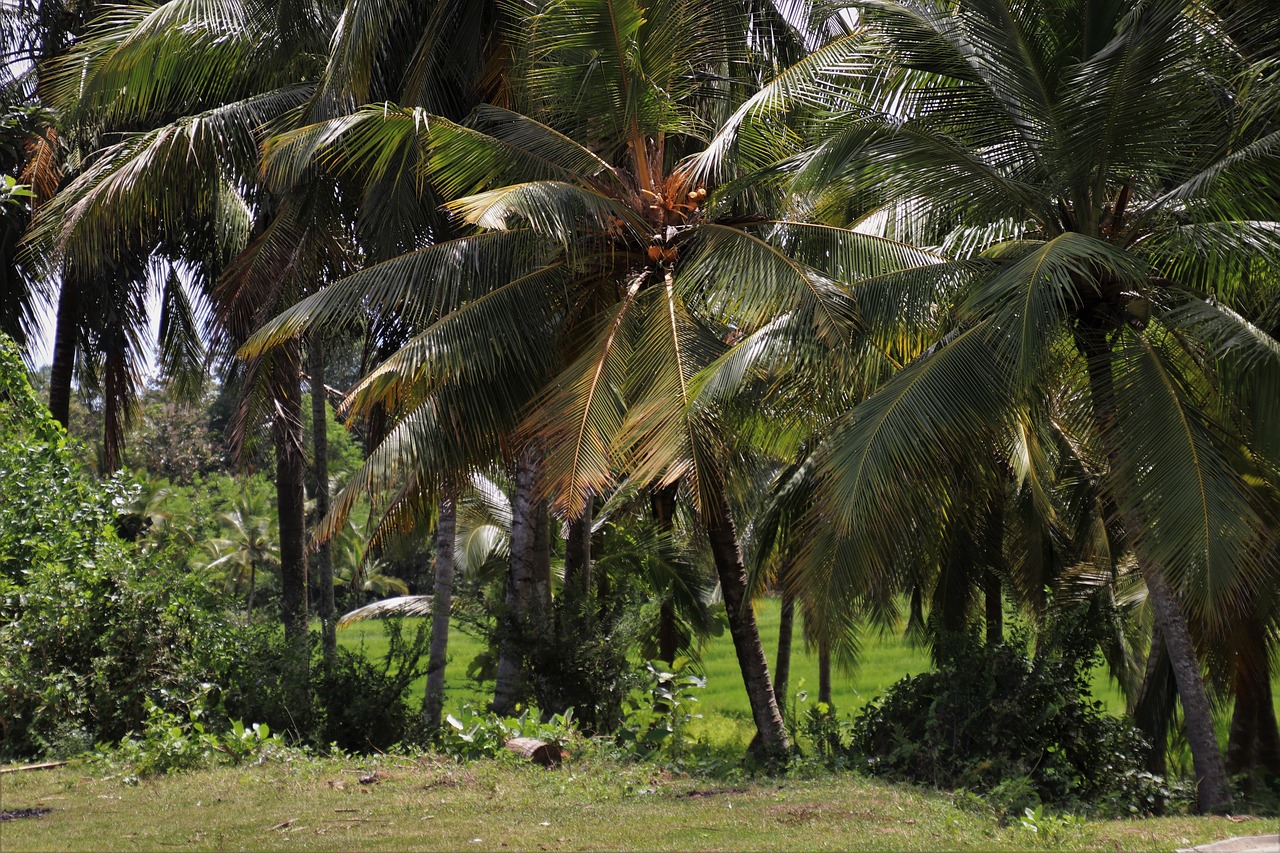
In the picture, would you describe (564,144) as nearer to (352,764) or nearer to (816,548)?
(816,548)

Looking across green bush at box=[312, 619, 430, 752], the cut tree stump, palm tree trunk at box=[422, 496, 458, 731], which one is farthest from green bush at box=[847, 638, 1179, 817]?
palm tree trunk at box=[422, 496, 458, 731]

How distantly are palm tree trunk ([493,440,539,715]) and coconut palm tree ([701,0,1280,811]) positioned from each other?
342cm

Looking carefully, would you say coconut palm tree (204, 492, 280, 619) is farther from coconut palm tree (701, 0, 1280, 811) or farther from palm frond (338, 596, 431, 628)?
→ coconut palm tree (701, 0, 1280, 811)

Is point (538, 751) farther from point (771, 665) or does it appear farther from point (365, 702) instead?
point (771, 665)

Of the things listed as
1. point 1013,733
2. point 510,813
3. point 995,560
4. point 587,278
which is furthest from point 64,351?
point 1013,733

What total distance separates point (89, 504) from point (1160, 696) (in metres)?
10.4

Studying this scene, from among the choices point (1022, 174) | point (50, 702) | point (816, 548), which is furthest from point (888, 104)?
point (50, 702)

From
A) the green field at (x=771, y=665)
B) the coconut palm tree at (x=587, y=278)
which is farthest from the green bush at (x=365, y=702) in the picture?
the green field at (x=771, y=665)

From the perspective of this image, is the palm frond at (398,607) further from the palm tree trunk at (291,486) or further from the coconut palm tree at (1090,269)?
the coconut palm tree at (1090,269)

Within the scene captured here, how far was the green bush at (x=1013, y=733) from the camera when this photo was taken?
823cm

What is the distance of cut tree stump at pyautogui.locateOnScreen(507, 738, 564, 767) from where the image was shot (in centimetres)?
809

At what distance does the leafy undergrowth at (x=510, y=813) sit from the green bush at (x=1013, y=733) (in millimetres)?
954

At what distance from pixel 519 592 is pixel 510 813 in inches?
199

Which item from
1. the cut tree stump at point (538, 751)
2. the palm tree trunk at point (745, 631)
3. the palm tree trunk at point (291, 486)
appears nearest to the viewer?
the cut tree stump at point (538, 751)
